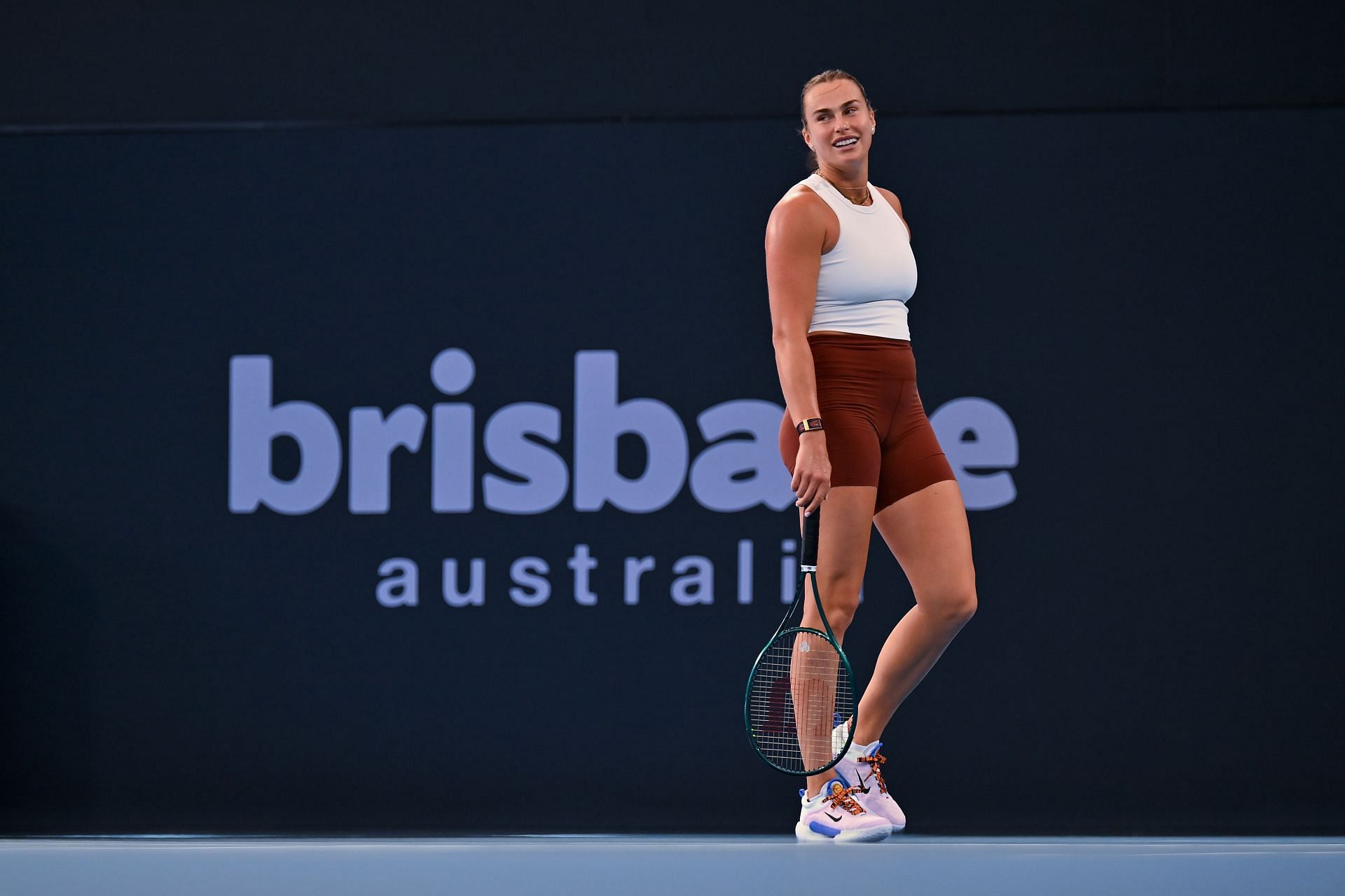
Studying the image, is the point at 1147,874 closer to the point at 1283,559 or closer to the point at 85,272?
the point at 1283,559

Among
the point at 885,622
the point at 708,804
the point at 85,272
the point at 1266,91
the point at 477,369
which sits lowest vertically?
the point at 708,804

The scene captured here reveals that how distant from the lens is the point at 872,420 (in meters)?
2.36

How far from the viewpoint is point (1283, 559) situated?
3.66 m

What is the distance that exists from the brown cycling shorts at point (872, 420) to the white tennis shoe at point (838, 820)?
1.77ft

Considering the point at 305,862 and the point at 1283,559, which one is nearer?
the point at 305,862

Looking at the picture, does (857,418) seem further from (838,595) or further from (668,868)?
(668,868)

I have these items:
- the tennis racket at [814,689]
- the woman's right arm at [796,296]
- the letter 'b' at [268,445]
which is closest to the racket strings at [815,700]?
the tennis racket at [814,689]

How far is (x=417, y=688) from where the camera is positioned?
3793 millimetres

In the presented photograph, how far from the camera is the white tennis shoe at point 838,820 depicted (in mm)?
2291

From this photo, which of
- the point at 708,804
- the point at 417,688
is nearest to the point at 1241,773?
the point at 708,804

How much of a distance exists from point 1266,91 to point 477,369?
246 cm

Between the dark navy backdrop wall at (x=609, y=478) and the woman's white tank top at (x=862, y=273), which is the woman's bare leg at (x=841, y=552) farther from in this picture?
the dark navy backdrop wall at (x=609, y=478)

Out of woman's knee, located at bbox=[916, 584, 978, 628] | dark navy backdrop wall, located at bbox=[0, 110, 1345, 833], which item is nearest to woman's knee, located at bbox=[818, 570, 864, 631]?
woman's knee, located at bbox=[916, 584, 978, 628]

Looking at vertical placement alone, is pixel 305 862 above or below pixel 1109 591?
below
